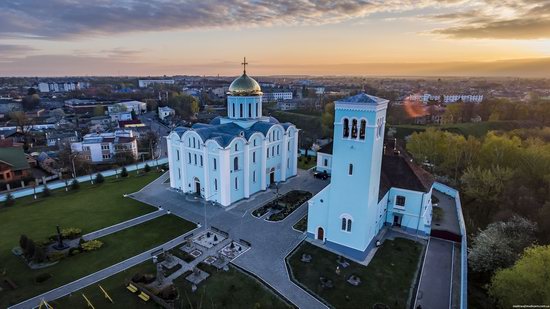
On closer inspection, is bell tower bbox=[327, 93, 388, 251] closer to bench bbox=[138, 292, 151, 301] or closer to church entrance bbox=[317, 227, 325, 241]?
church entrance bbox=[317, 227, 325, 241]

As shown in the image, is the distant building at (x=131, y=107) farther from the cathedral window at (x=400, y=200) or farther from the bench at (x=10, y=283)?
Result: the cathedral window at (x=400, y=200)

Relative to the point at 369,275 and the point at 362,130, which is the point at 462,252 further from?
the point at 362,130

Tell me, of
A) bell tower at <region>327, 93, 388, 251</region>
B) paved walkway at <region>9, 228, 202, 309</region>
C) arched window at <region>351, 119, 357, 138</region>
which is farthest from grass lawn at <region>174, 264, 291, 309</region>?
arched window at <region>351, 119, 357, 138</region>

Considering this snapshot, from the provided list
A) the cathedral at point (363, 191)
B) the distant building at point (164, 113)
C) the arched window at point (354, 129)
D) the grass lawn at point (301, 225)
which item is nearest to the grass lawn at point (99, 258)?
the grass lawn at point (301, 225)

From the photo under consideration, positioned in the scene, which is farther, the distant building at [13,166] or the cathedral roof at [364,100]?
the distant building at [13,166]

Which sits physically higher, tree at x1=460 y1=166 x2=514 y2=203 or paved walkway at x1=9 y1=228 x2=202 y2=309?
tree at x1=460 y1=166 x2=514 y2=203

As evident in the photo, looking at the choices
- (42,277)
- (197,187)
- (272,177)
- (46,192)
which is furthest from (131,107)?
(42,277)
